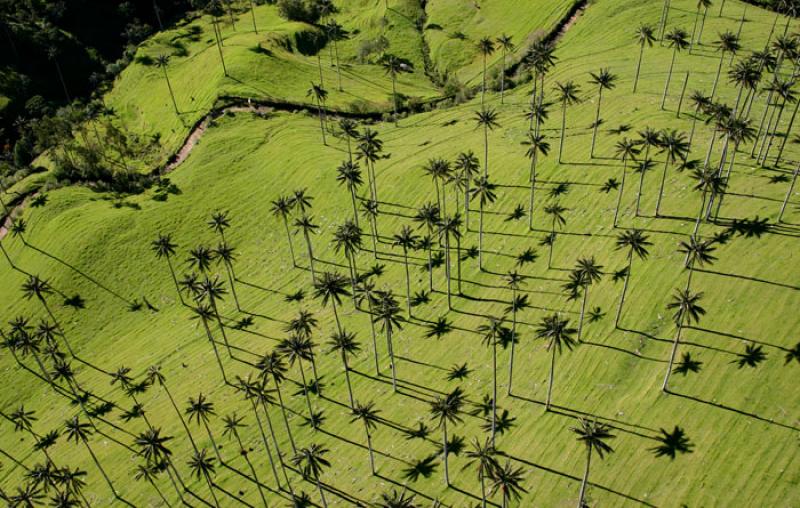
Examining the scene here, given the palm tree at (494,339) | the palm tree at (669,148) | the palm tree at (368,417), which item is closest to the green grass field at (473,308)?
the palm tree at (368,417)

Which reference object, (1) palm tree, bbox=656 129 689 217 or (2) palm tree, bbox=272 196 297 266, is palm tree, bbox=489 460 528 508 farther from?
(2) palm tree, bbox=272 196 297 266

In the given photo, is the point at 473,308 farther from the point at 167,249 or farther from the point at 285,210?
the point at 167,249

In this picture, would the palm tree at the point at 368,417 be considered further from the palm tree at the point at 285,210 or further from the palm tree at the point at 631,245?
the palm tree at the point at 285,210

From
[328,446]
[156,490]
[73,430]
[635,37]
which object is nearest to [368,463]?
[328,446]

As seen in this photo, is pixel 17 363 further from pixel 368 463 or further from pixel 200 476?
pixel 368 463

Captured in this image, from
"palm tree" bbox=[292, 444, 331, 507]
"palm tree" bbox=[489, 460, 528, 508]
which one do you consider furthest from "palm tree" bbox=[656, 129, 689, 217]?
"palm tree" bbox=[292, 444, 331, 507]

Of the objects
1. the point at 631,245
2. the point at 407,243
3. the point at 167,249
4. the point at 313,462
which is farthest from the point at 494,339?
the point at 167,249
